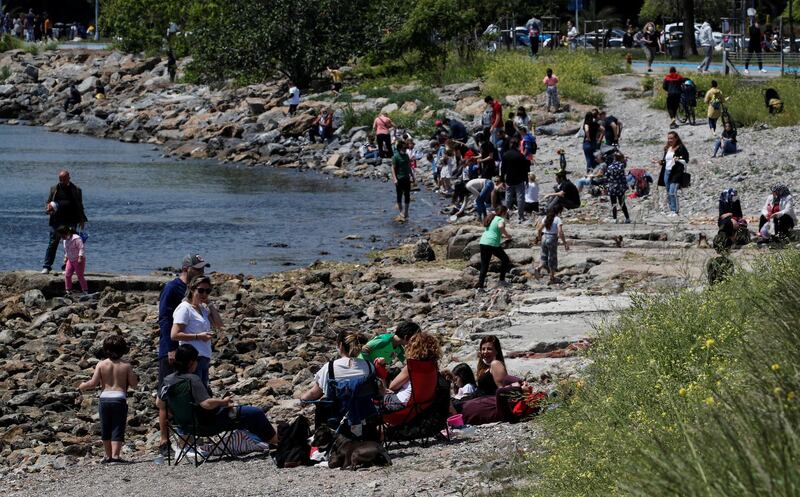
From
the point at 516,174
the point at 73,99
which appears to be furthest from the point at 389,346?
the point at 73,99

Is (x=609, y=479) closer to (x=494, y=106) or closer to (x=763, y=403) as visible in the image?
(x=763, y=403)

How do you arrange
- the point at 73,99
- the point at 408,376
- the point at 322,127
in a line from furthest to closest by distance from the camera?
the point at 73,99 → the point at 322,127 → the point at 408,376

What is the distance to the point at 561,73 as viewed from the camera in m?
43.7

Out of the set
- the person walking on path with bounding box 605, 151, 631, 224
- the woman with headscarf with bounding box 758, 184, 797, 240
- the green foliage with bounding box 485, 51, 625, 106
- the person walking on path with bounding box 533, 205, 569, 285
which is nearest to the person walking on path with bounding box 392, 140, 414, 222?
the person walking on path with bounding box 605, 151, 631, 224

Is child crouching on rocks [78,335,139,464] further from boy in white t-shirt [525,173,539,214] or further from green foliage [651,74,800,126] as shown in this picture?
green foliage [651,74,800,126]

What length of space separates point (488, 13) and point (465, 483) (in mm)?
55025

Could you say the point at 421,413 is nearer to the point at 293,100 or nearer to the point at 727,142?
the point at 727,142

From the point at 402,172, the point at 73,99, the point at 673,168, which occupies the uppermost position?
the point at 73,99

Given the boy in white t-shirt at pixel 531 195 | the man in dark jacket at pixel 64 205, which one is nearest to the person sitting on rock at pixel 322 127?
the boy in white t-shirt at pixel 531 195

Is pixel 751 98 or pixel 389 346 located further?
pixel 751 98

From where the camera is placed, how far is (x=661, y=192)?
27.6 m

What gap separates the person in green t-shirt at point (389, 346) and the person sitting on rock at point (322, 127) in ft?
107

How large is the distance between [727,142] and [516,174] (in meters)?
7.05

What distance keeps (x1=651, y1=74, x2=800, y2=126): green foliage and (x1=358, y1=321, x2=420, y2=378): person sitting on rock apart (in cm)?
2217
